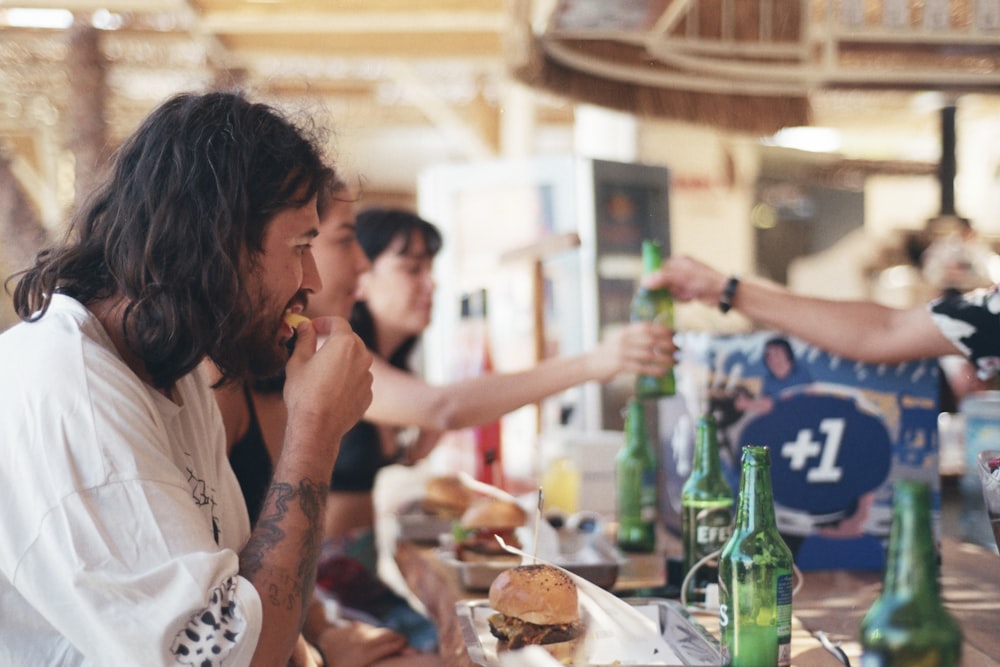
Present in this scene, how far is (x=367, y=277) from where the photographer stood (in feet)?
10.7

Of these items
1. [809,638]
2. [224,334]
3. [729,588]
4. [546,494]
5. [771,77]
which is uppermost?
[771,77]

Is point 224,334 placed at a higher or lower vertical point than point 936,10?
lower

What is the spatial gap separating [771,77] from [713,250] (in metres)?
2.79

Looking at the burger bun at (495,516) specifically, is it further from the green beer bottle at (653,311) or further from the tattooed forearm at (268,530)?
the tattooed forearm at (268,530)

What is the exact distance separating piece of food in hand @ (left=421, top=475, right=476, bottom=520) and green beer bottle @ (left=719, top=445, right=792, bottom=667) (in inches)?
64.3

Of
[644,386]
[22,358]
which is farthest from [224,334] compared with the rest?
[644,386]

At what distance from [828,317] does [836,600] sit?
64 centimetres

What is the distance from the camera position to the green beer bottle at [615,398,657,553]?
2.30 metres

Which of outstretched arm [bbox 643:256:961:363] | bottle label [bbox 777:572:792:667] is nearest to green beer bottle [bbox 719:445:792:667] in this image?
bottle label [bbox 777:572:792:667]

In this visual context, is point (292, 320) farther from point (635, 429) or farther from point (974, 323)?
point (974, 323)

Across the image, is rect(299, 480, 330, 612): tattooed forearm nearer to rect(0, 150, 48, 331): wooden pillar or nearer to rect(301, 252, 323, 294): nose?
rect(301, 252, 323, 294): nose

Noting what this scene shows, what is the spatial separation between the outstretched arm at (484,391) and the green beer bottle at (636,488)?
0.48ft

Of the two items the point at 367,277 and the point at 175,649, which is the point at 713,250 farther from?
the point at 175,649

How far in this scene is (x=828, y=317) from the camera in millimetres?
2141
